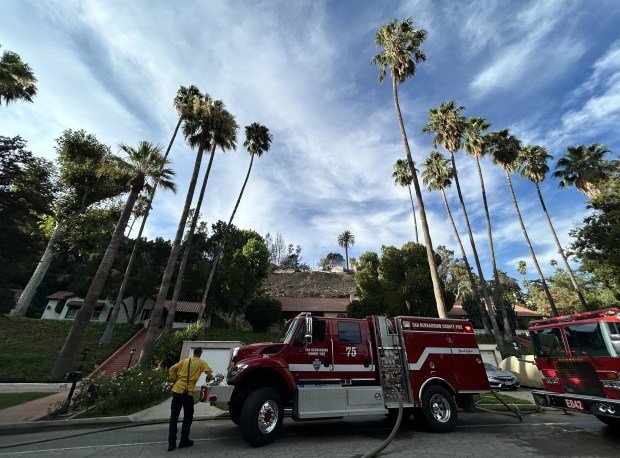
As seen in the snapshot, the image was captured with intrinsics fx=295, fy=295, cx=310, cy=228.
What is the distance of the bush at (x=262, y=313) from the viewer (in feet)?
108

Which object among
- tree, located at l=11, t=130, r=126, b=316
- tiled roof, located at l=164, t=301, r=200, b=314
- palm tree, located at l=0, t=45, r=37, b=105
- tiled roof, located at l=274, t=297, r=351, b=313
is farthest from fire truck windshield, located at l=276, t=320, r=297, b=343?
tiled roof, located at l=274, t=297, r=351, b=313

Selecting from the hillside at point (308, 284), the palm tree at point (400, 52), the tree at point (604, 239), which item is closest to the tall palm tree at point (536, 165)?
the tree at point (604, 239)

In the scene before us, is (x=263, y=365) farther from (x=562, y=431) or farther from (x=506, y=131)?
(x=506, y=131)

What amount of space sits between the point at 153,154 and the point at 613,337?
2422 centimetres

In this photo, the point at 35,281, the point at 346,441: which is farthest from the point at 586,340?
the point at 35,281

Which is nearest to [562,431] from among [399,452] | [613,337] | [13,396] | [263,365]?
[613,337]

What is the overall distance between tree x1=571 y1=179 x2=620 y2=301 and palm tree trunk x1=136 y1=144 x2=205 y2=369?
27406mm

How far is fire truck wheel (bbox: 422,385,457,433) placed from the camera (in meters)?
7.40

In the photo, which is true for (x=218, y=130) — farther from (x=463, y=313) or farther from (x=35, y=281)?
(x=463, y=313)

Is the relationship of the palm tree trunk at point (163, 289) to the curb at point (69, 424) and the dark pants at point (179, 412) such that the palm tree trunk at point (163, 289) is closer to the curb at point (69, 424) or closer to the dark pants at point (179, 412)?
the curb at point (69, 424)

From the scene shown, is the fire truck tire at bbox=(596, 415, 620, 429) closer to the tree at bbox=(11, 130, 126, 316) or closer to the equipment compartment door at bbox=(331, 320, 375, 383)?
the equipment compartment door at bbox=(331, 320, 375, 383)

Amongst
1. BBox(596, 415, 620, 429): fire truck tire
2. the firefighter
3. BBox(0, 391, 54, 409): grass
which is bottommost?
BBox(0, 391, 54, 409): grass

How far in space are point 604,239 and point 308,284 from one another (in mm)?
72745

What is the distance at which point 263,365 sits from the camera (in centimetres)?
634
